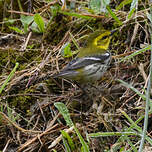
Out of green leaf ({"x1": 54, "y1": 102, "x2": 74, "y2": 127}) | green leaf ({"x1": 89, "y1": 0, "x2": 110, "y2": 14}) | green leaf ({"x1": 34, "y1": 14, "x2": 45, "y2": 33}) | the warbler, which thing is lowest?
green leaf ({"x1": 54, "y1": 102, "x2": 74, "y2": 127})

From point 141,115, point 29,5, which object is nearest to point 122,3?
point 29,5

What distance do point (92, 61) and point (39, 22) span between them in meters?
0.87

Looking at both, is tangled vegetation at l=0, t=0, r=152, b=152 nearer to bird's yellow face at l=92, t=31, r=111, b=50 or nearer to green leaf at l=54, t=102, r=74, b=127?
green leaf at l=54, t=102, r=74, b=127

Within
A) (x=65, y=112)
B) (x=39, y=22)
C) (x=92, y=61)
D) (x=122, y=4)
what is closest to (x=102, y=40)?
(x=92, y=61)

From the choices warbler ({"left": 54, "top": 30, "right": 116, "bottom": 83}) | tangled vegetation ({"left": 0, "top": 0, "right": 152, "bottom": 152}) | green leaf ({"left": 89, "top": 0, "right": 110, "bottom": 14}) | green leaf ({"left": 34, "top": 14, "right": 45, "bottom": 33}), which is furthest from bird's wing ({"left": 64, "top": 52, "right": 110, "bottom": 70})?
green leaf ({"left": 34, "top": 14, "right": 45, "bottom": 33})

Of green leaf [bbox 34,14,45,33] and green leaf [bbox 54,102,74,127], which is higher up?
green leaf [bbox 34,14,45,33]

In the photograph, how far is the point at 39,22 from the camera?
12.3 feet

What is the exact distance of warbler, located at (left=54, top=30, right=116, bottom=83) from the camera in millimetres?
3197

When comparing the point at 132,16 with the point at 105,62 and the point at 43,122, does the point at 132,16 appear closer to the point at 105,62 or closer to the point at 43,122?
the point at 105,62

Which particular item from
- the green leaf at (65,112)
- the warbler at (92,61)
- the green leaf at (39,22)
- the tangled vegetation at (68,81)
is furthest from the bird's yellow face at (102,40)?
the green leaf at (65,112)

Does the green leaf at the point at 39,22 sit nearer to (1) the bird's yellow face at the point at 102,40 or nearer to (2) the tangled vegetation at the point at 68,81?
(2) the tangled vegetation at the point at 68,81

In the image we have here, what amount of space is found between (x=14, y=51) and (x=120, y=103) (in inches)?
57.7

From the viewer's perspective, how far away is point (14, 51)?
372 cm

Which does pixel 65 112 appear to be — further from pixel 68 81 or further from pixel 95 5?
pixel 95 5
